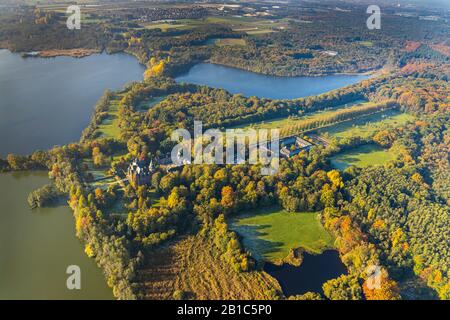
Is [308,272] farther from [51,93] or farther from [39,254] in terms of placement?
[51,93]

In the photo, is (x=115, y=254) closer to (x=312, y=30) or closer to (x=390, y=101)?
(x=390, y=101)

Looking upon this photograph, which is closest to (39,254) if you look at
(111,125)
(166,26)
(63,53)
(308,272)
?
(308,272)

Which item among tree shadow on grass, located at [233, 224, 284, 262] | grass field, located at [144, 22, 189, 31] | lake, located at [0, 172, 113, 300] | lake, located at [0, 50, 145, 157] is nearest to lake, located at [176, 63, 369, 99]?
lake, located at [0, 50, 145, 157]

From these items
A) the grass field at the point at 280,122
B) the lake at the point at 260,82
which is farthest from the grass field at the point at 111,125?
the lake at the point at 260,82

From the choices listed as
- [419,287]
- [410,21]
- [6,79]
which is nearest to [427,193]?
[419,287]

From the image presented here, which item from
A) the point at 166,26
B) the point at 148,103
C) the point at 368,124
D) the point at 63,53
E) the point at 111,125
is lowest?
the point at 368,124

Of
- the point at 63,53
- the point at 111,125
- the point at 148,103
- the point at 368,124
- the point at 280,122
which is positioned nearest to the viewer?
the point at 111,125

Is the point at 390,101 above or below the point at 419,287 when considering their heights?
above
